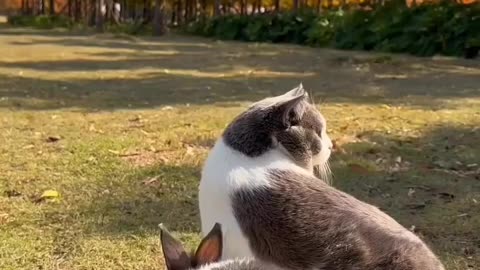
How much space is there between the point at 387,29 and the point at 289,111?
19802 mm

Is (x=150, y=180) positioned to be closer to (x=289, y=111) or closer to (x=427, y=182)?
(x=427, y=182)

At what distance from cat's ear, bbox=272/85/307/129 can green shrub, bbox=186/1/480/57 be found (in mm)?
16724

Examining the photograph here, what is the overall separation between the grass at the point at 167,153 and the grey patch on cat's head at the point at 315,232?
4.41ft

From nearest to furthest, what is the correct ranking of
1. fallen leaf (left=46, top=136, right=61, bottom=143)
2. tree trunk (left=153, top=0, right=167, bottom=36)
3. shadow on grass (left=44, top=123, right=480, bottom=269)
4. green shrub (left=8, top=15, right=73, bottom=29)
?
shadow on grass (left=44, top=123, right=480, bottom=269), fallen leaf (left=46, top=136, right=61, bottom=143), tree trunk (left=153, top=0, right=167, bottom=36), green shrub (left=8, top=15, right=73, bottom=29)

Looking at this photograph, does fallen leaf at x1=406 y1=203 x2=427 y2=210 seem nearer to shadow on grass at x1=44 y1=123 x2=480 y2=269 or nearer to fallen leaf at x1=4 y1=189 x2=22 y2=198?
shadow on grass at x1=44 y1=123 x2=480 y2=269

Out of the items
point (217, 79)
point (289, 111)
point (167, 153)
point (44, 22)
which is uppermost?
point (289, 111)

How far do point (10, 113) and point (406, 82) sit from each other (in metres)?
6.65

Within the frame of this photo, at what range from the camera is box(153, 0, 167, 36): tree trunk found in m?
34.2

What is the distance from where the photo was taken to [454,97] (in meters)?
11.5

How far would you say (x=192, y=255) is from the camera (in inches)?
102

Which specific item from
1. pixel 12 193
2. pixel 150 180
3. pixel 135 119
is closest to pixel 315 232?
pixel 150 180

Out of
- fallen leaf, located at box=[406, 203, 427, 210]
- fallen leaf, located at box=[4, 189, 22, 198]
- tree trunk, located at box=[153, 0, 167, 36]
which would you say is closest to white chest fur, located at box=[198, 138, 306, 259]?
fallen leaf, located at box=[406, 203, 427, 210]

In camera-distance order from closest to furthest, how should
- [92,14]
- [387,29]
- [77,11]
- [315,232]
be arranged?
1. [315,232]
2. [387,29]
3. [92,14]
4. [77,11]

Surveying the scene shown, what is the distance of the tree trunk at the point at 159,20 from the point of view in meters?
34.2
